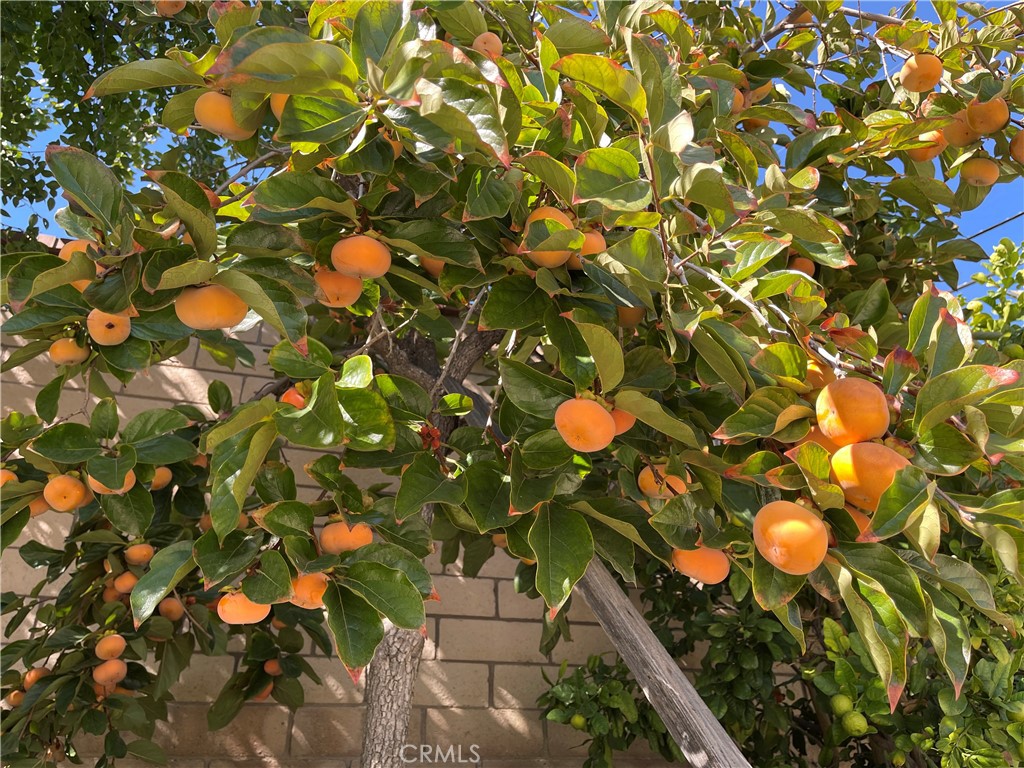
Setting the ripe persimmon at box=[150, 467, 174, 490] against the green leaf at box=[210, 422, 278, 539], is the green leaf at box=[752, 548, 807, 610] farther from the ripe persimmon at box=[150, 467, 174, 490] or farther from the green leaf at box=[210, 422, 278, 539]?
the ripe persimmon at box=[150, 467, 174, 490]

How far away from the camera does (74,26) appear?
214cm

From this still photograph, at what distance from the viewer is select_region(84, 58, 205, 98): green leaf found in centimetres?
81

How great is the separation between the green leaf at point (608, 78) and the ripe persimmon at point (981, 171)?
34.7 inches

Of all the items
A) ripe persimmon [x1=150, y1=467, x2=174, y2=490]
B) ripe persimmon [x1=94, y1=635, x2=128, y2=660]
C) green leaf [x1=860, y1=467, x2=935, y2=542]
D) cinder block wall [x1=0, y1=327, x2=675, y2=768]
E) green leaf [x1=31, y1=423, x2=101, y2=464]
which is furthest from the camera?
cinder block wall [x1=0, y1=327, x2=675, y2=768]

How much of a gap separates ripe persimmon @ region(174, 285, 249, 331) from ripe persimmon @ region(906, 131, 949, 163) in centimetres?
113

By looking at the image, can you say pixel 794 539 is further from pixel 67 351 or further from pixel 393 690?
pixel 67 351

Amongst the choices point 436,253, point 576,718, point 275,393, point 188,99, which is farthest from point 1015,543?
point 576,718

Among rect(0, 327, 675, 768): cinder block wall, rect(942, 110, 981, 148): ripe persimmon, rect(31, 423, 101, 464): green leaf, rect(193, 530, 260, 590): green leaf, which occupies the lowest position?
rect(0, 327, 675, 768): cinder block wall

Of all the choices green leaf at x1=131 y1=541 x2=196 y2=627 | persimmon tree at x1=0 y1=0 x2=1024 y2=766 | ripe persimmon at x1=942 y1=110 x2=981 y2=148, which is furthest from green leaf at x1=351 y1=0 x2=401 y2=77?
ripe persimmon at x1=942 y1=110 x2=981 y2=148

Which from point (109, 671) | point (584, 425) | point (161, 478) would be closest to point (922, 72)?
point (584, 425)

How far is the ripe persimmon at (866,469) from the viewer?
0.69 m

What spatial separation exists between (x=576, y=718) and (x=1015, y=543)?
1534mm

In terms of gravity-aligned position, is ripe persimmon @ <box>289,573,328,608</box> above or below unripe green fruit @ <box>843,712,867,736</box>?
above

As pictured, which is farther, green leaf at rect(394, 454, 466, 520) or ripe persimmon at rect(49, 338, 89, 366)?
ripe persimmon at rect(49, 338, 89, 366)
